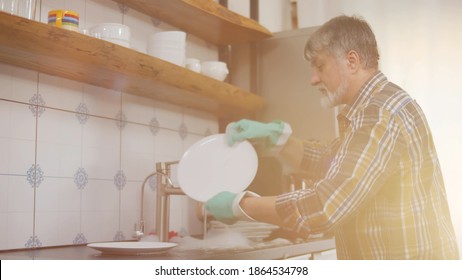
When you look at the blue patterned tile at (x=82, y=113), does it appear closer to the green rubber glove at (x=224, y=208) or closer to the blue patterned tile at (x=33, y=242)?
the blue patterned tile at (x=33, y=242)

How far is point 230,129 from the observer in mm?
1633

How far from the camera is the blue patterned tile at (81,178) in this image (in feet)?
5.32

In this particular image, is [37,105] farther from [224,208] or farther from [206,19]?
[206,19]

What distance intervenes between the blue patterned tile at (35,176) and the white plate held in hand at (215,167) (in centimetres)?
36

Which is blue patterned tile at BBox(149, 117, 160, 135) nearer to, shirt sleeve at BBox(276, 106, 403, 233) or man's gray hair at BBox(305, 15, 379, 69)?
man's gray hair at BBox(305, 15, 379, 69)

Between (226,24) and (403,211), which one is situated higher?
(226,24)

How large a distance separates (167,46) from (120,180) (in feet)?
1.38

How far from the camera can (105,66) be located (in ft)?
5.03

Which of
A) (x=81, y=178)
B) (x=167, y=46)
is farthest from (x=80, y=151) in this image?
(x=167, y=46)

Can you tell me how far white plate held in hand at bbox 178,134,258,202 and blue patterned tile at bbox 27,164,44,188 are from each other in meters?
0.36

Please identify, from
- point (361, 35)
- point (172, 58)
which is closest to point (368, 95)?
point (361, 35)

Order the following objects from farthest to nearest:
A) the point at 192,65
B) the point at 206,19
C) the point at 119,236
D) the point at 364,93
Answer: the point at 206,19, the point at 192,65, the point at 119,236, the point at 364,93
